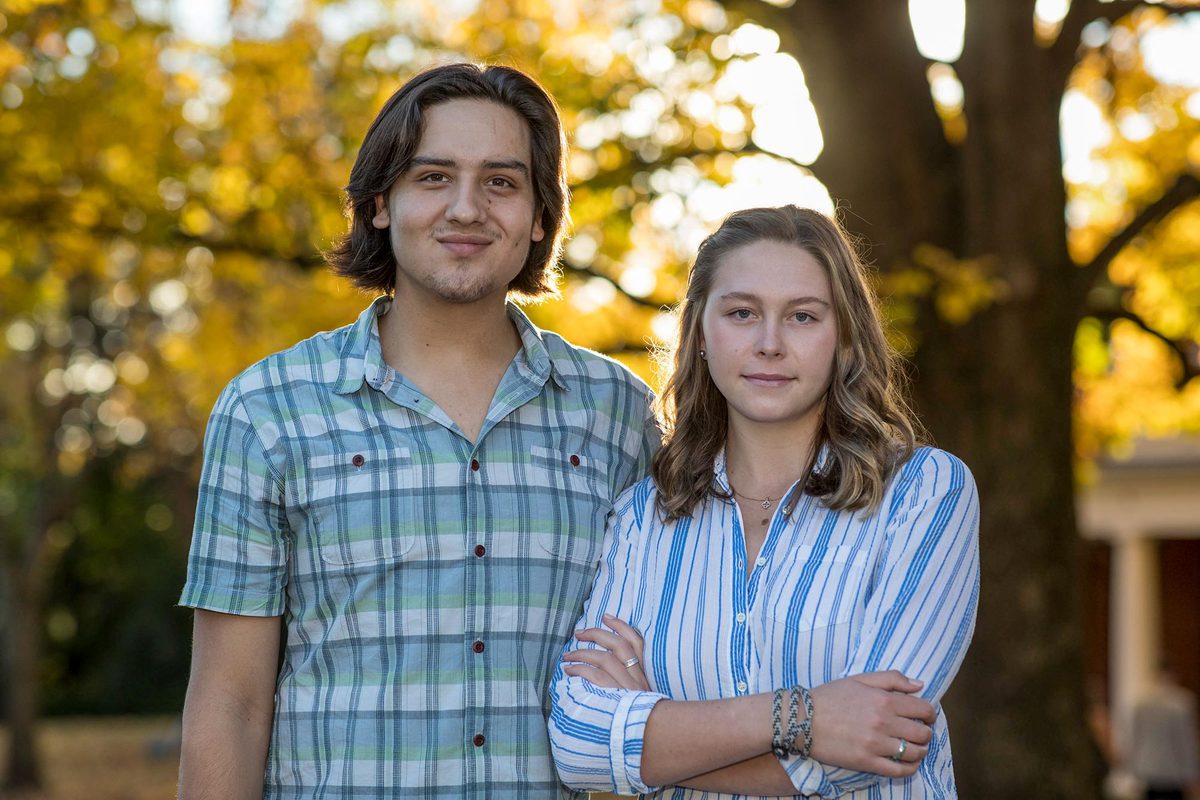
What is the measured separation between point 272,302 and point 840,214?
8199 mm

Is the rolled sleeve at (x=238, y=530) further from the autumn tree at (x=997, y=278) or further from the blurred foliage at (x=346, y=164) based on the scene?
the autumn tree at (x=997, y=278)

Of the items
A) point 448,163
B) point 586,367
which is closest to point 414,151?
point 448,163

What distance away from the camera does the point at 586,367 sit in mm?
3551

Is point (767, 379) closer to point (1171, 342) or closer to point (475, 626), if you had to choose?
point (475, 626)

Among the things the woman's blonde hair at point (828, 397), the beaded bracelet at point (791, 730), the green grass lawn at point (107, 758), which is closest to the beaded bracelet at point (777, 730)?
the beaded bracelet at point (791, 730)

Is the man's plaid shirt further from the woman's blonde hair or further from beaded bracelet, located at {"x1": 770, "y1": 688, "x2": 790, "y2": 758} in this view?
beaded bracelet, located at {"x1": 770, "y1": 688, "x2": 790, "y2": 758}

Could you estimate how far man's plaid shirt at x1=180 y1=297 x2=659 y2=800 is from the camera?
10.2 ft

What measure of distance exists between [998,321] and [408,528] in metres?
5.67

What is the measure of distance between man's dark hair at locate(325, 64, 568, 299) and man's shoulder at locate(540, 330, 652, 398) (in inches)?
8.4

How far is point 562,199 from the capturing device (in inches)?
140

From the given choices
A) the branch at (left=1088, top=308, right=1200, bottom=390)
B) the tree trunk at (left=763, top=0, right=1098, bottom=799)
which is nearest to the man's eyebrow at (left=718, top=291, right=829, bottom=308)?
the tree trunk at (left=763, top=0, right=1098, bottom=799)

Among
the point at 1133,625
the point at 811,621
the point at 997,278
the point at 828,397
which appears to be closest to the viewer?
the point at 811,621

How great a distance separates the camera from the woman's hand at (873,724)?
273cm

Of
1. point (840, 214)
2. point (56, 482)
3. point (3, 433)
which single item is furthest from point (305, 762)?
point (3, 433)
